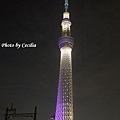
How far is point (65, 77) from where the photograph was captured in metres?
46.7

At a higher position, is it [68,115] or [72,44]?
[72,44]

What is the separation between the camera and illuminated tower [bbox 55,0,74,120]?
141 feet

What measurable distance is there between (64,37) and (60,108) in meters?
15.0

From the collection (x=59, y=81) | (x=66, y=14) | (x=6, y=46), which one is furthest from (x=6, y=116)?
(x=66, y=14)

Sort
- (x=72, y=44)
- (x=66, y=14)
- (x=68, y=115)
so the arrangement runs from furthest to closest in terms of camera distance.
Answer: (x=66, y=14)
(x=72, y=44)
(x=68, y=115)

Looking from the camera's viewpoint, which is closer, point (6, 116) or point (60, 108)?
point (6, 116)

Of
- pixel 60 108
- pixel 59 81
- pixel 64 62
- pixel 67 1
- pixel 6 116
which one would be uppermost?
pixel 67 1

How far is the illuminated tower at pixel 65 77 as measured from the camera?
43.0 m

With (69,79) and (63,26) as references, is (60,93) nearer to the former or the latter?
(69,79)

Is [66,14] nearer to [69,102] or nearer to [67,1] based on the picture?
[67,1]

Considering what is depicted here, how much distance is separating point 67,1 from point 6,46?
94.8ft

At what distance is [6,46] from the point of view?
25.1m

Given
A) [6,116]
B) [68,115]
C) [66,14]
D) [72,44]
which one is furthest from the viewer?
[66,14]

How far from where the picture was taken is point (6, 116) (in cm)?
2452
